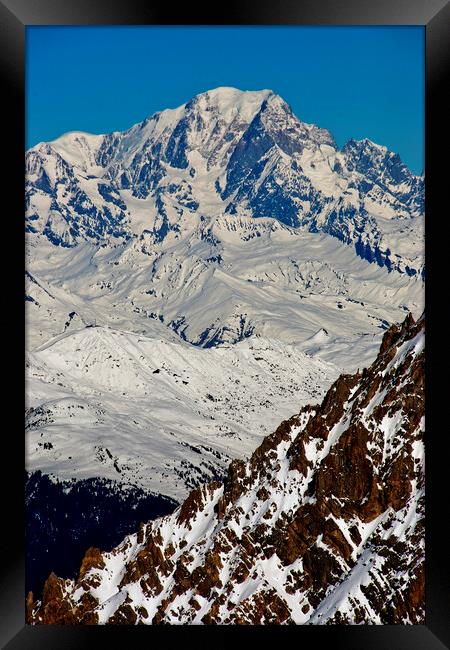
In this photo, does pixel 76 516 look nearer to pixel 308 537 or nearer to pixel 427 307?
pixel 308 537

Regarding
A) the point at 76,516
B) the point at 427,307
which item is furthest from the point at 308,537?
the point at 76,516

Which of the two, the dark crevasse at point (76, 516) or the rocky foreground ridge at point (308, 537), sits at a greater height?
the rocky foreground ridge at point (308, 537)

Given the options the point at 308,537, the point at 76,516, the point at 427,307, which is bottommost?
the point at 76,516

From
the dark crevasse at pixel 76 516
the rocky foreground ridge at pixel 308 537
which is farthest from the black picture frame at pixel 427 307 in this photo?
the dark crevasse at pixel 76 516

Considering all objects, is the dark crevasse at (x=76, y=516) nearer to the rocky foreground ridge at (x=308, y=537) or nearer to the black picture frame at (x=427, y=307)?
the rocky foreground ridge at (x=308, y=537)

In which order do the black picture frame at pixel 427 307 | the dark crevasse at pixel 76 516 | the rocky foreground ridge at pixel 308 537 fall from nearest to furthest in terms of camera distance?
the black picture frame at pixel 427 307
the rocky foreground ridge at pixel 308 537
the dark crevasse at pixel 76 516

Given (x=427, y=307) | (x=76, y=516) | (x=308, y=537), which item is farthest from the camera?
(x=76, y=516)

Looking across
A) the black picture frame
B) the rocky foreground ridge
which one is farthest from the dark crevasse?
the black picture frame
